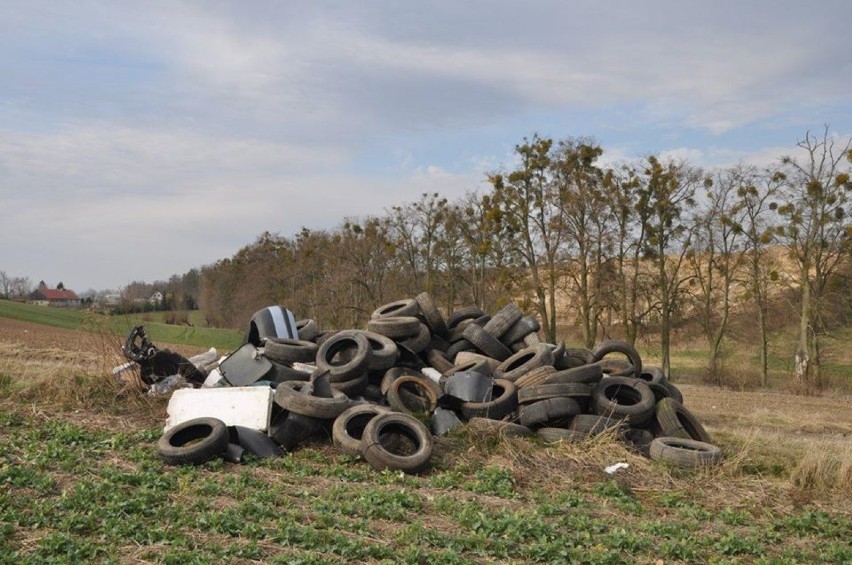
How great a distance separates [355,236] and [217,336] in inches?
578

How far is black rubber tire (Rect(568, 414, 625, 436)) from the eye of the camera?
1045 cm

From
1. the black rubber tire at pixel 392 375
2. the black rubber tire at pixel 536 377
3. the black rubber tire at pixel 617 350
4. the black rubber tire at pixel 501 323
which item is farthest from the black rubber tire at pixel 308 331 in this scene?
the black rubber tire at pixel 617 350

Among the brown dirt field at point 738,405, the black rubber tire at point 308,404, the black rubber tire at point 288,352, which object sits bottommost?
the brown dirt field at point 738,405

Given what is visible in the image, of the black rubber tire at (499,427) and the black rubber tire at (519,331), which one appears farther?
the black rubber tire at (519,331)

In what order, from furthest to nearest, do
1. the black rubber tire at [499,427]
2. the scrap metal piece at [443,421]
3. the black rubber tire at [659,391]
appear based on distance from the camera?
the black rubber tire at [659,391], the scrap metal piece at [443,421], the black rubber tire at [499,427]

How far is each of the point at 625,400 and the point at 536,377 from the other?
159 centimetres

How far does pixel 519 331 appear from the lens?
13.7 metres

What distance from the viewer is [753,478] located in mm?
8938

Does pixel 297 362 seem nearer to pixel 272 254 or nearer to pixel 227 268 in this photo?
pixel 272 254

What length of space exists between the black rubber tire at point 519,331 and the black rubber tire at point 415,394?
2641mm

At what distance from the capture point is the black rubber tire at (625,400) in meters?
10.8

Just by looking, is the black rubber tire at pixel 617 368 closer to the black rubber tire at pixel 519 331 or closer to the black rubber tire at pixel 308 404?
Result: the black rubber tire at pixel 519 331

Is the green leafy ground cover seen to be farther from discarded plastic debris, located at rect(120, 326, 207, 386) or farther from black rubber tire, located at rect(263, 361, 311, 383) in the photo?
discarded plastic debris, located at rect(120, 326, 207, 386)

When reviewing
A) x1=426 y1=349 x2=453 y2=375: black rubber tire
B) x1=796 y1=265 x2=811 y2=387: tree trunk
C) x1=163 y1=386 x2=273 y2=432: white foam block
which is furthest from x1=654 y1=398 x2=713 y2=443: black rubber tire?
x1=796 y1=265 x2=811 y2=387: tree trunk
